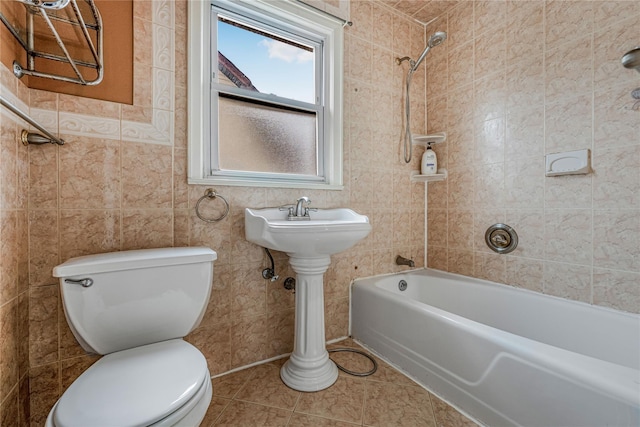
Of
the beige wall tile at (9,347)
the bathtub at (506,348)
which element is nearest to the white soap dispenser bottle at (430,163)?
the bathtub at (506,348)

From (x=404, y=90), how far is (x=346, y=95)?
55 cm

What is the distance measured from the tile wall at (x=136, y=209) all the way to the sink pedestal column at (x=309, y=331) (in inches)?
8.8

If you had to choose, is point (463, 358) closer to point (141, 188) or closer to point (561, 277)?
point (561, 277)

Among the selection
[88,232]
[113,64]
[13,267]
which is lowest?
[13,267]

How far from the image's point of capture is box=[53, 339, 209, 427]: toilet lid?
0.67m

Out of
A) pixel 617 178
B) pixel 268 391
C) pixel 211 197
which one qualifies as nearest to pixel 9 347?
pixel 211 197

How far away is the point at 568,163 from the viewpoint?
144 cm

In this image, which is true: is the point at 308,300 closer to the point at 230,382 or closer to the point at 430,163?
the point at 230,382

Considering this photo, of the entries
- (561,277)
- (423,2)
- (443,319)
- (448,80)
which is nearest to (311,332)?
(443,319)

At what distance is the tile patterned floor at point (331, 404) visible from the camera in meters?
1.19

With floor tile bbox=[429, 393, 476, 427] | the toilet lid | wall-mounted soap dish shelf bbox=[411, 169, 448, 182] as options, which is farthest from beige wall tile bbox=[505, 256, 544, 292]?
the toilet lid

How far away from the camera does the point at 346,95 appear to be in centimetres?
184

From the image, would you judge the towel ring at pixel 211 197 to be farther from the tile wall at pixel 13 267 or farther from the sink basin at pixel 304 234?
the tile wall at pixel 13 267

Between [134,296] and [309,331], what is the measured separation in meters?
0.83
